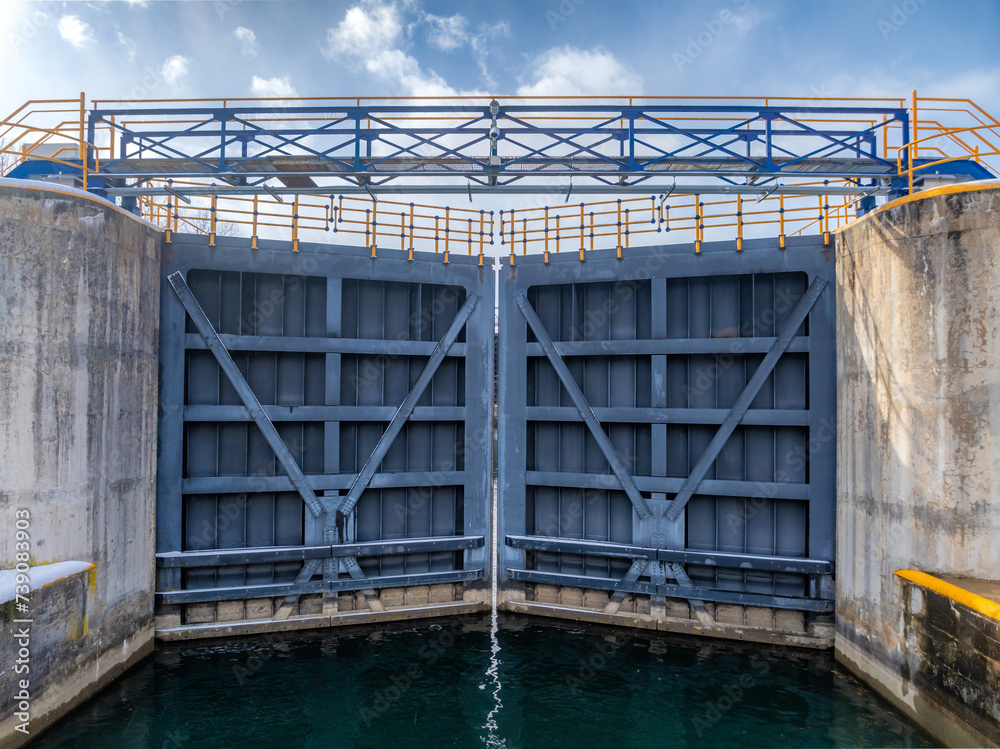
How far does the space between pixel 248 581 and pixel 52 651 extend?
12.7ft

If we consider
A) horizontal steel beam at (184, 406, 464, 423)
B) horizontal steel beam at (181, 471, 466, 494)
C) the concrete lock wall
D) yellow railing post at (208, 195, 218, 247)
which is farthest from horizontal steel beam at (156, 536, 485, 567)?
yellow railing post at (208, 195, 218, 247)

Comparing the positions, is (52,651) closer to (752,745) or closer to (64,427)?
(64,427)

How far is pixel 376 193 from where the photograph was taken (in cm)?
1132

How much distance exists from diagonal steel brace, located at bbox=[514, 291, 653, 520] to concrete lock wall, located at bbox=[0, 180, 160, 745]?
7.90m

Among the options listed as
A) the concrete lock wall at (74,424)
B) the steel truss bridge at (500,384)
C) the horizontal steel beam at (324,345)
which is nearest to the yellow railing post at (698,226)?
the steel truss bridge at (500,384)

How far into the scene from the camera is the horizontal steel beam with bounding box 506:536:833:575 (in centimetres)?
1077

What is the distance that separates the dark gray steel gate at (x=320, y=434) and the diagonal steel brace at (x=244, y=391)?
0.03 m

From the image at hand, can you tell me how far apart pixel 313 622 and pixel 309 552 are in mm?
1593

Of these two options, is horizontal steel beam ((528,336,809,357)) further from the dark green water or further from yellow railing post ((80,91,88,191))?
yellow railing post ((80,91,88,191))

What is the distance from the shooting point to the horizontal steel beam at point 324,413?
11188mm

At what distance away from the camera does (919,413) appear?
8.84 metres

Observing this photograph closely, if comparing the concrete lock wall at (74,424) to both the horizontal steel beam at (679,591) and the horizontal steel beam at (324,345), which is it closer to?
the horizontal steel beam at (324,345)

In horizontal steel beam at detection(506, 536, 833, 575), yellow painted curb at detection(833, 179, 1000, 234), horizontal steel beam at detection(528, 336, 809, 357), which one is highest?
yellow painted curb at detection(833, 179, 1000, 234)

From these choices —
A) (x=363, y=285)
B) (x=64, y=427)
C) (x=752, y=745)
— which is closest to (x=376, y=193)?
(x=363, y=285)
